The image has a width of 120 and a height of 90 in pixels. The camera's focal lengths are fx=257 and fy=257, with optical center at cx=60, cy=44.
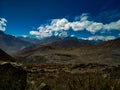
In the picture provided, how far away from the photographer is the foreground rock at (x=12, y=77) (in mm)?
6887

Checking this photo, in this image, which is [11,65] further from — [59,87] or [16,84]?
[59,87]

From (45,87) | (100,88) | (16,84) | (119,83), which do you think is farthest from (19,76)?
(119,83)

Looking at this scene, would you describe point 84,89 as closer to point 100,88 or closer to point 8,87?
point 100,88

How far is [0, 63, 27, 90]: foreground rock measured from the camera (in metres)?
6.89

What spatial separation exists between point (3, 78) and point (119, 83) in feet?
10.1

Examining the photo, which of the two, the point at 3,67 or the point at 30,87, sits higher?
the point at 3,67

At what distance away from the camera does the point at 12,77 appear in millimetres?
7109

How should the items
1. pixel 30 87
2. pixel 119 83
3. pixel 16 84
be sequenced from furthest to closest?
pixel 30 87 < pixel 16 84 < pixel 119 83

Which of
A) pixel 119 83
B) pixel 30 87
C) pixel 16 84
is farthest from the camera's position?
pixel 30 87

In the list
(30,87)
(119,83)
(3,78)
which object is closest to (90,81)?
(119,83)

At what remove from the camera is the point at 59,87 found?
777 centimetres

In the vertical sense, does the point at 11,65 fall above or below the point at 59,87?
above

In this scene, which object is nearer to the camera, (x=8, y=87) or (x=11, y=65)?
(x=8, y=87)

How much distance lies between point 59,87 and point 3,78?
1766 mm
